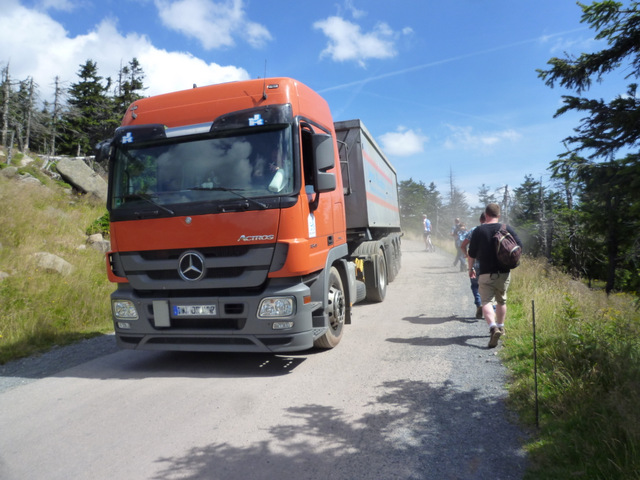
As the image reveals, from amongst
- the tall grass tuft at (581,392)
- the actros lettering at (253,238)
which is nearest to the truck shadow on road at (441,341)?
the tall grass tuft at (581,392)

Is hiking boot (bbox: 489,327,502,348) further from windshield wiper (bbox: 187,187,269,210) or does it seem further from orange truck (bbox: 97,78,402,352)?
windshield wiper (bbox: 187,187,269,210)

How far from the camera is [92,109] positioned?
3325 cm

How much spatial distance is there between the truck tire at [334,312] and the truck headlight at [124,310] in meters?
2.20

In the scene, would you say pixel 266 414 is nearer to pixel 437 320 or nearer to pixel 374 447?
pixel 374 447

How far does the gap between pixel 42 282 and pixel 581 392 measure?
28.3ft

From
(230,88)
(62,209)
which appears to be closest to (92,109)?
(62,209)

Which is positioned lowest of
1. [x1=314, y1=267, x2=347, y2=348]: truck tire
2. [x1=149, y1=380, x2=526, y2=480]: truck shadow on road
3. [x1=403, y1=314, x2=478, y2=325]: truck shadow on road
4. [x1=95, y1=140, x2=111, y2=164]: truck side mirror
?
[x1=149, y1=380, x2=526, y2=480]: truck shadow on road

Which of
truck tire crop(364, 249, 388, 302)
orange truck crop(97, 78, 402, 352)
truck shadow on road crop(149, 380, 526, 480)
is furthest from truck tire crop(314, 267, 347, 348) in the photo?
truck tire crop(364, 249, 388, 302)

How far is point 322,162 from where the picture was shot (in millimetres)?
4836

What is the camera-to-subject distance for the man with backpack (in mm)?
5406

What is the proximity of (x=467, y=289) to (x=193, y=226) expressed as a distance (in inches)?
300

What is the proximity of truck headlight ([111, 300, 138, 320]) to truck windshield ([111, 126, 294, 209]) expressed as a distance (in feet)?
3.62

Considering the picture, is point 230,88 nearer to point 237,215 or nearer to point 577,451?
point 237,215

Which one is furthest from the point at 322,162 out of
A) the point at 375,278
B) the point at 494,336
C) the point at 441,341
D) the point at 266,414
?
the point at 375,278
